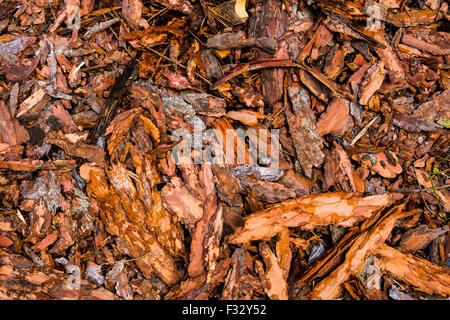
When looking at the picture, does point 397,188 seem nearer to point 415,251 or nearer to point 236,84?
point 415,251

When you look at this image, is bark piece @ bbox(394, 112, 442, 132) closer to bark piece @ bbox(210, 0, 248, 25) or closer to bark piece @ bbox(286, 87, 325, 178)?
bark piece @ bbox(286, 87, 325, 178)

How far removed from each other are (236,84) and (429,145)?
1173 millimetres

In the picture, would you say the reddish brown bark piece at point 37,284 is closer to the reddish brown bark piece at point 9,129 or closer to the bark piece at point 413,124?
the reddish brown bark piece at point 9,129

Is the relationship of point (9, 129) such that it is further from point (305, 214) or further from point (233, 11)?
point (305, 214)

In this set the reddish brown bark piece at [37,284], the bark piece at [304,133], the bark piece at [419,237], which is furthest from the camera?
the bark piece at [419,237]

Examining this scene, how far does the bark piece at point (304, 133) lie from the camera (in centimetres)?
165

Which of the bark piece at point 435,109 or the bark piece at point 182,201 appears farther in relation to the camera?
the bark piece at point 435,109

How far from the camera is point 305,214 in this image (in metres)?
1.64

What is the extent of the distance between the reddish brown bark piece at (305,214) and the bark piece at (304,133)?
17 centimetres

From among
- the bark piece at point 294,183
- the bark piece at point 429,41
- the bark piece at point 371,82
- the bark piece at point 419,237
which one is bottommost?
the bark piece at point 419,237

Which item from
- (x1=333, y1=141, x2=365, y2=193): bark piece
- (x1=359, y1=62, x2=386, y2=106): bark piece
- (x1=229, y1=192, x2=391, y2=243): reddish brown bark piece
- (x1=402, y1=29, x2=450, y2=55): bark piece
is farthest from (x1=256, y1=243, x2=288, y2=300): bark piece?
(x1=402, y1=29, x2=450, y2=55): bark piece

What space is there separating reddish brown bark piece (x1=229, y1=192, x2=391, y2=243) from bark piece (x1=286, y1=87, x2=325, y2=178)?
0.55ft

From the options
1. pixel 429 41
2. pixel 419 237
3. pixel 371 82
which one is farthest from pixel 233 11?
pixel 419 237

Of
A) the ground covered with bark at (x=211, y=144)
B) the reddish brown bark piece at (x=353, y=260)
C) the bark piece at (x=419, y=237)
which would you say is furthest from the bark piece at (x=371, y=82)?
the bark piece at (x=419, y=237)
